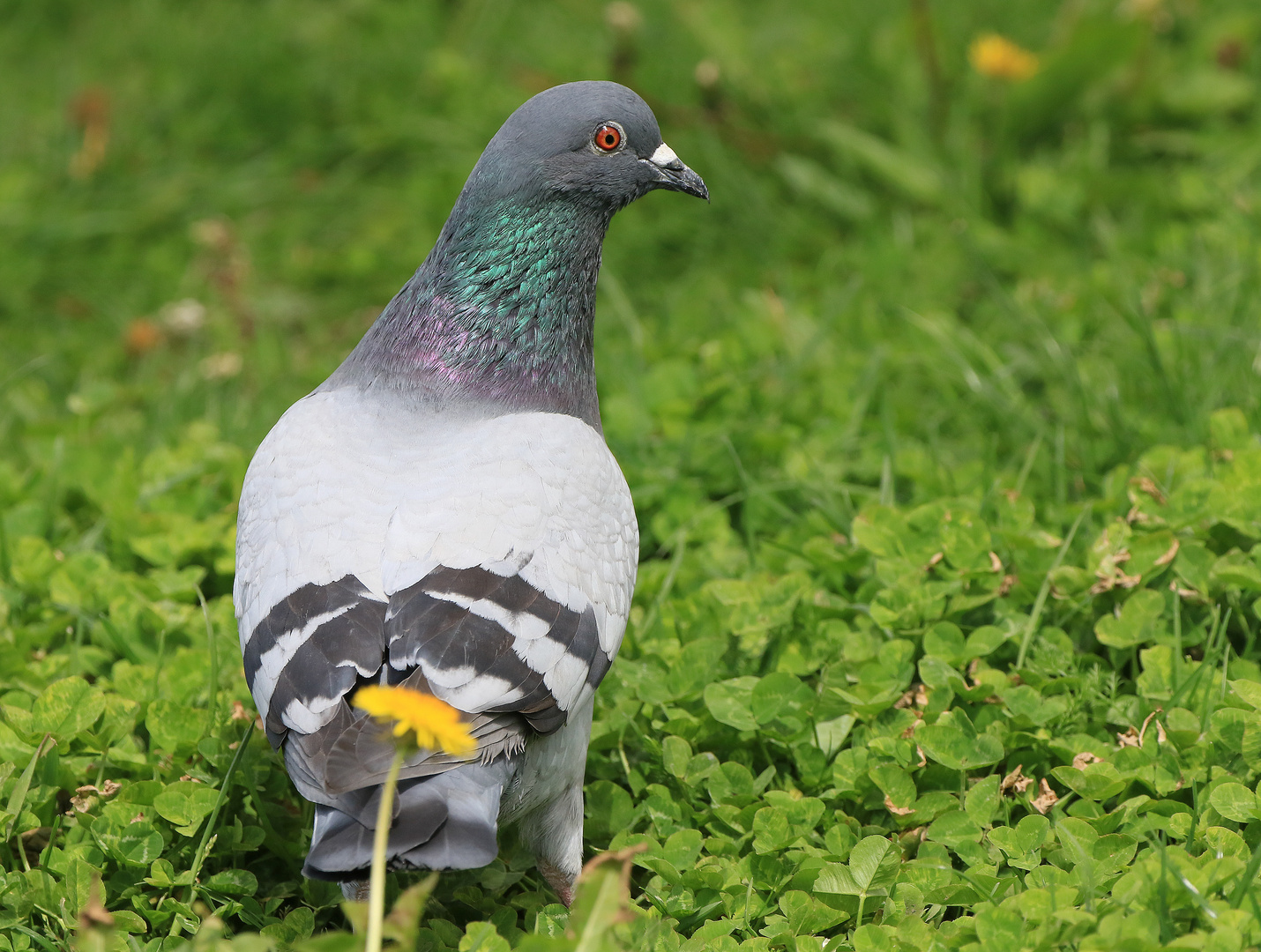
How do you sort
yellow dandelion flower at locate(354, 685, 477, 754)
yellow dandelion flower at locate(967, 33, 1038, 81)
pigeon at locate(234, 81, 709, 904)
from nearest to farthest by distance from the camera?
yellow dandelion flower at locate(354, 685, 477, 754) → pigeon at locate(234, 81, 709, 904) → yellow dandelion flower at locate(967, 33, 1038, 81)

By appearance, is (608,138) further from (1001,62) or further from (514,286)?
(1001,62)

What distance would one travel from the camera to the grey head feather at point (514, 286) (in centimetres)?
330

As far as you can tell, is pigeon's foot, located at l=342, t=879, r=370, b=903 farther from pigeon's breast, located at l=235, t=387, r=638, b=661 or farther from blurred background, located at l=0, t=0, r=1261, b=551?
blurred background, located at l=0, t=0, r=1261, b=551

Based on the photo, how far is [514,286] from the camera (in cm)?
334

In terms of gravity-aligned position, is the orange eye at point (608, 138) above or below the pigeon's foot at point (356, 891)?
above

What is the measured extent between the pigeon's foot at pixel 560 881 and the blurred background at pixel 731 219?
160 centimetres

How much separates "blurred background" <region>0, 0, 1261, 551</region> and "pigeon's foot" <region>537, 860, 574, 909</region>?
1.60 meters

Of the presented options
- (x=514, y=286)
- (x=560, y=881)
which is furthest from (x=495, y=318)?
(x=560, y=881)

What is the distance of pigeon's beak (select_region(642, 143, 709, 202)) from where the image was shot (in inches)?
141

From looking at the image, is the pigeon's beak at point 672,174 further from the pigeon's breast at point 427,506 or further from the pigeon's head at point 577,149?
the pigeon's breast at point 427,506

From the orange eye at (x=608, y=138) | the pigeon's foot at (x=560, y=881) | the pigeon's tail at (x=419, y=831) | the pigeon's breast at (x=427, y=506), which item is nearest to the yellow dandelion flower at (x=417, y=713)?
the pigeon's tail at (x=419, y=831)

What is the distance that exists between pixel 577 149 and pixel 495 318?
20.0 inches

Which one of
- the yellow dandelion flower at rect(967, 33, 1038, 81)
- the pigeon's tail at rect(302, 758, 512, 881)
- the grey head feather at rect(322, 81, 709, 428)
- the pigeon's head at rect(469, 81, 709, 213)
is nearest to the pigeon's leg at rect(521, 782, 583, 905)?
the pigeon's tail at rect(302, 758, 512, 881)

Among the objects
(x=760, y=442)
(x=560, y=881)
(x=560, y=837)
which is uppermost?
(x=760, y=442)
